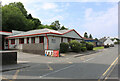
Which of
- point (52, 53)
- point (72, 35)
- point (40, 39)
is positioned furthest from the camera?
point (72, 35)

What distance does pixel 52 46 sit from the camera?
22.5 m

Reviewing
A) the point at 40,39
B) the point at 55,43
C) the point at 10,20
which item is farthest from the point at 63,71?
the point at 10,20

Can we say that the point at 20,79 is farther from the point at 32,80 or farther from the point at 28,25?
the point at 28,25

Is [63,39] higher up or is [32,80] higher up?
[63,39]

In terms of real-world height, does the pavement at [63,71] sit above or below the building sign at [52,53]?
below

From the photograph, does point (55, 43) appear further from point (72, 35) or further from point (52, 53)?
point (72, 35)

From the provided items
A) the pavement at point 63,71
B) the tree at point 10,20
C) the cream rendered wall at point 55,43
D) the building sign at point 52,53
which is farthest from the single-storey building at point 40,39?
the tree at point 10,20

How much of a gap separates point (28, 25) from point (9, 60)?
125 feet

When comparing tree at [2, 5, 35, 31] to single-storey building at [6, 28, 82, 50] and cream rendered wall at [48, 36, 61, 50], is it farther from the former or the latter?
cream rendered wall at [48, 36, 61, 50]

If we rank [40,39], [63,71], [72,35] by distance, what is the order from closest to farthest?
[63,71] < [40,39] < [72,35]

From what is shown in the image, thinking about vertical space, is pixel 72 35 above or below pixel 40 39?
above

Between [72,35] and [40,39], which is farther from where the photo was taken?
[72,35]

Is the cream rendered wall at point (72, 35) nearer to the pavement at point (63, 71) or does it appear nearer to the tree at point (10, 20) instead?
the pavement at point (63, 71)

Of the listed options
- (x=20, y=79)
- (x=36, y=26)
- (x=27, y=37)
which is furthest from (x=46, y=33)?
(x=36, y=26)
